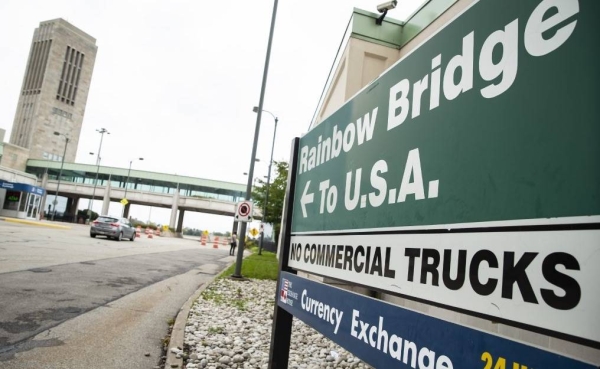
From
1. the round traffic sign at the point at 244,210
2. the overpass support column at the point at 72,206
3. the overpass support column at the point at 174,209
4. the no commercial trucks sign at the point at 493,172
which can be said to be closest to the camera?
the no commercial trucks sign at the point at 493,172

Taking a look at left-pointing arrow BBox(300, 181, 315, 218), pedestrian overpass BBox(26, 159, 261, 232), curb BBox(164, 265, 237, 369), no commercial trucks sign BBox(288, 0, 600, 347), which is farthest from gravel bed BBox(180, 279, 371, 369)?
pedestrian overpass BBox(26, 159, 261, 232)

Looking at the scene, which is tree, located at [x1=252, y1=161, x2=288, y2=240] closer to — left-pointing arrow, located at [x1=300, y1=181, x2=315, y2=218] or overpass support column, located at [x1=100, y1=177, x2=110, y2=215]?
left-pointing arrow, located at [x1=300, y1=181, x2=315, y2=218]

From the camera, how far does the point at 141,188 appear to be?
6162 cm

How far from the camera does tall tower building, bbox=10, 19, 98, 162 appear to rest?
80.2 m

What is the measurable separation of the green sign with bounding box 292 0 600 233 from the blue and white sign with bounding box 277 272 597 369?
0.32 metres

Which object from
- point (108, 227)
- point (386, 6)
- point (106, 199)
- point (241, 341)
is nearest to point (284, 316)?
point (241, 341)

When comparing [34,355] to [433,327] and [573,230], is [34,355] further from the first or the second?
[573,230]

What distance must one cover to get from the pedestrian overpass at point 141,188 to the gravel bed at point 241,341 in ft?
169

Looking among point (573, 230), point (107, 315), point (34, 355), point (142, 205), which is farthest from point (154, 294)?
point (142, 205)

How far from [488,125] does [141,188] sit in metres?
66.6

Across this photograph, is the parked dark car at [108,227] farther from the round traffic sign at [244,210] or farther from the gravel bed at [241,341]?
the gravel bed at [241,341]

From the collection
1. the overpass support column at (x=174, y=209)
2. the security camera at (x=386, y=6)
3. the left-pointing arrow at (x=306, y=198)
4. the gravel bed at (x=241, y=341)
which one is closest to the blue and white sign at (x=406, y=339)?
the left-pointing arrow at (x=306, y=198)

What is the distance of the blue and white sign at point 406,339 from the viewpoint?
891mm

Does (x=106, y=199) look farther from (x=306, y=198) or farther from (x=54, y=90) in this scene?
(x=306, y=198)
